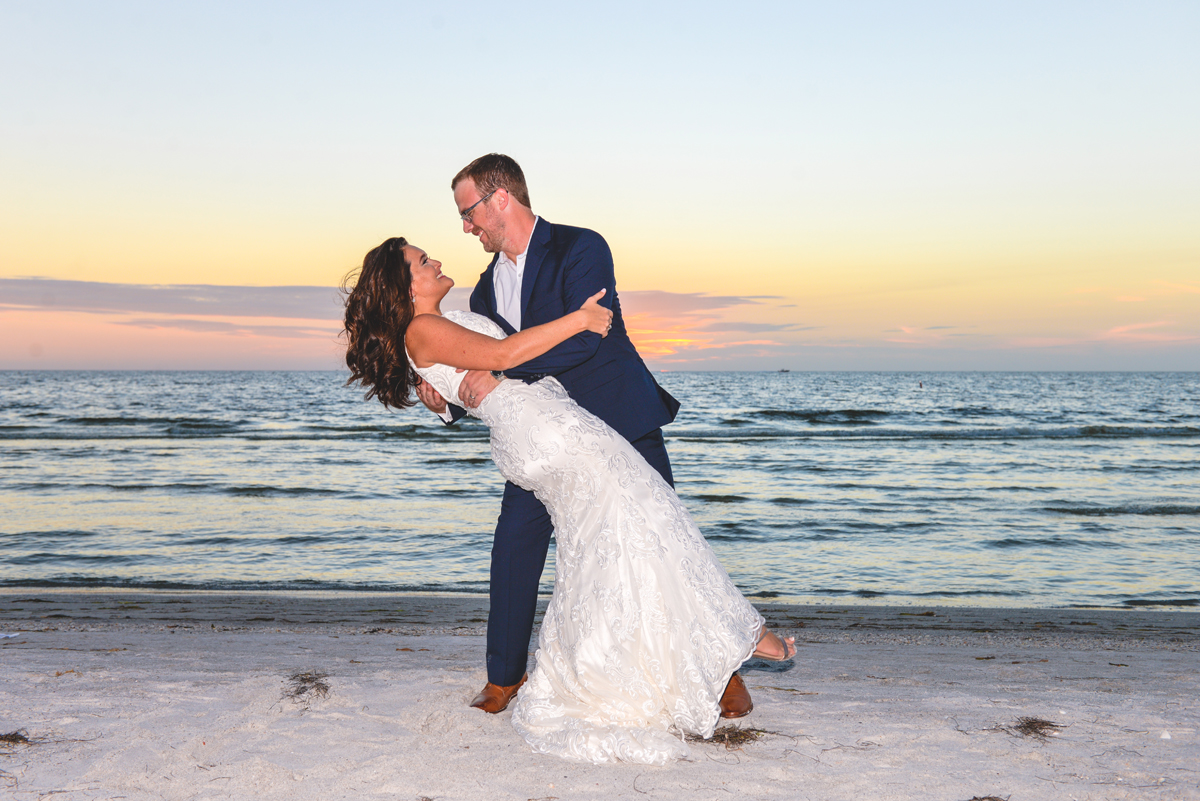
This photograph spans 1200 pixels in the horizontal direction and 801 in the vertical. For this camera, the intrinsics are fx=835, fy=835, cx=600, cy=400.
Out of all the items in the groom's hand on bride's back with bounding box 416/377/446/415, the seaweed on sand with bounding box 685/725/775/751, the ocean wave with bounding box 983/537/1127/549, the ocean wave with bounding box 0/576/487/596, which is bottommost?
the ocean wave with bounding box 0/576/487/596

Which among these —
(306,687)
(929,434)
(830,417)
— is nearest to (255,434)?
(929,434)

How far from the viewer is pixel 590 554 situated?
128 inches

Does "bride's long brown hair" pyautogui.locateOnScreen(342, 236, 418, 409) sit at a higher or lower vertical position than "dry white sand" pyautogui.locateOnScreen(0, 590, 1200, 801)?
higher

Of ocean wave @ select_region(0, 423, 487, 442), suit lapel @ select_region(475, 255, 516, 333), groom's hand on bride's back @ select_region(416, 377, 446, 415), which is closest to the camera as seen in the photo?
groom's hand on bride's back @ select_region(416, 377, 446, 415)

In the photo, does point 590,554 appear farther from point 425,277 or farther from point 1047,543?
point 1047,543

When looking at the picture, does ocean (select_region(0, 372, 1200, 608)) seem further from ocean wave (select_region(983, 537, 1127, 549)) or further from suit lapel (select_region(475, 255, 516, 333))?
suit lapel (select_region(475, 255, 516, 333))

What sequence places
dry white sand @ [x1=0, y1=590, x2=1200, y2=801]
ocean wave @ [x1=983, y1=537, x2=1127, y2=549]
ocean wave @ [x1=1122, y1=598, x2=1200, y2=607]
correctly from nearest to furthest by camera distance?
dry white sand @ [x1=0, y1=590, x2=1200, y2=801]
ocean wave @ [x1=1122, y1=598, x2=1200, y2=607]
ocean wave @ [x1=983, y1=537, x2=1127, y2=549]

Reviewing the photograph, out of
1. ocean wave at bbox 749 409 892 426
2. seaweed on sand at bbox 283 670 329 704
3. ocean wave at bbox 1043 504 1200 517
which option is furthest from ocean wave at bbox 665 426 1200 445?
seaweed on sand at bbox 283 670 329 704

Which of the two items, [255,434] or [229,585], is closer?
[229,585]

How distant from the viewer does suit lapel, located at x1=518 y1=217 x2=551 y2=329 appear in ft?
11.4

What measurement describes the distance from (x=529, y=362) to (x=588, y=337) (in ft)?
0.83

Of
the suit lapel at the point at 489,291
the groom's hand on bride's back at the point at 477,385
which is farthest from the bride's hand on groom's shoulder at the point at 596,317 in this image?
the suit lapel at the point at 489,291

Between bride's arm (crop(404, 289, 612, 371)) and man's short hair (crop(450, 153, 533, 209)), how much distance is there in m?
0.58

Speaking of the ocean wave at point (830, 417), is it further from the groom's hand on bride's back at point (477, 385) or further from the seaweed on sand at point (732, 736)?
the groom's hand on bride's back at point (477, 385)
